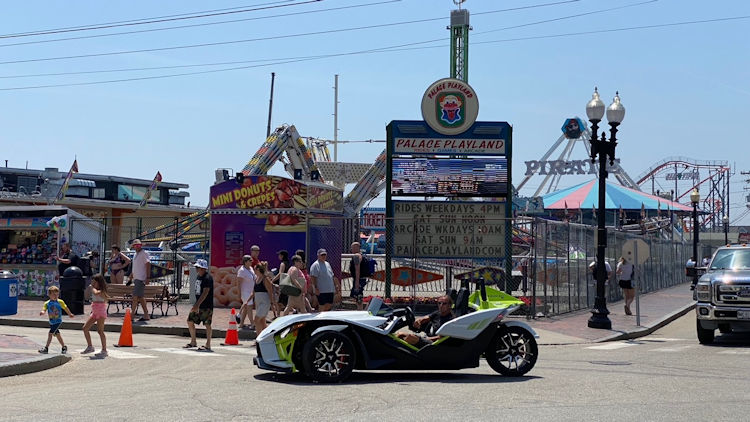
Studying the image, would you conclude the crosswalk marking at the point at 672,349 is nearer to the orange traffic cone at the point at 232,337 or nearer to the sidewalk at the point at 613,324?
the sidewalk at the point at 613,324

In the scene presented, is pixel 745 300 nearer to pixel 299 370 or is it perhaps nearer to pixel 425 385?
pixel 425 385

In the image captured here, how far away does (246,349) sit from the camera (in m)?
16.1

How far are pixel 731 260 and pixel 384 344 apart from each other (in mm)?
9661

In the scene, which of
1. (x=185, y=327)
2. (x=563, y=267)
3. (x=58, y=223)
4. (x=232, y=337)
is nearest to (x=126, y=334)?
(x=232, y=337)

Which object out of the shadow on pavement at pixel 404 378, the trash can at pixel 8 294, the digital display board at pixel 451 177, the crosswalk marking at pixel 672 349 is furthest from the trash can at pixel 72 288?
the crosswalk marking at pixel 672 349

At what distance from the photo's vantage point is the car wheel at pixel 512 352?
39.3 ft

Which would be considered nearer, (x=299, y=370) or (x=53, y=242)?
(x=299, y=370)

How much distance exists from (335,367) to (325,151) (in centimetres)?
5171

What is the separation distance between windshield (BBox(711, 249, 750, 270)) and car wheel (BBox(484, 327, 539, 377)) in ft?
24.6

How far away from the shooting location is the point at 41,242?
26547 mm

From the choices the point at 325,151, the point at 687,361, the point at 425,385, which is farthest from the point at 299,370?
the point at 325,151

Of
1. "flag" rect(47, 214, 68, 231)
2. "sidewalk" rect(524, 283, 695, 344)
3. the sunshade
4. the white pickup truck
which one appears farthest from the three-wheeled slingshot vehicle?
the sunshade

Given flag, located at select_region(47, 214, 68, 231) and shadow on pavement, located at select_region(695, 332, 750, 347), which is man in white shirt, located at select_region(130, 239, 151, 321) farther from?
shadow on pavement, located at select_region(695, 332, 750, 347)

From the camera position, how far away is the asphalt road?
8.88 m
